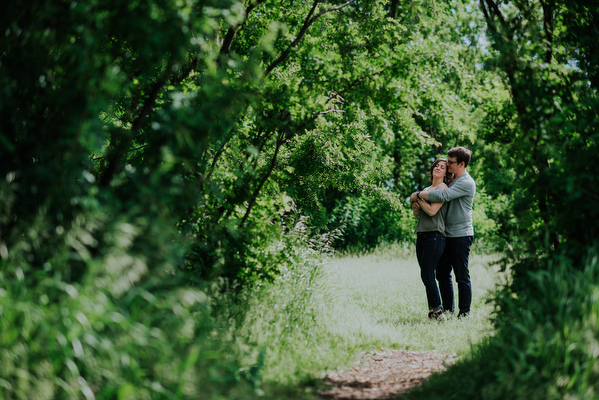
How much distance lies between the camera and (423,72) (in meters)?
5.87

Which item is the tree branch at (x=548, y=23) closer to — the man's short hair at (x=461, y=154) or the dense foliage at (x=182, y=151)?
the dense foliage at (x=182, y=151)

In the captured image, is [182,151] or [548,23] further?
[548,23]

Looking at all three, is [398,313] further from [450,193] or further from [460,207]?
[450,193]

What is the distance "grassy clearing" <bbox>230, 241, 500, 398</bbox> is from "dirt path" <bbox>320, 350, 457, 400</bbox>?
134 mm

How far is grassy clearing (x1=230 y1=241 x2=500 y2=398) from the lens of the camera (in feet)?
13.6

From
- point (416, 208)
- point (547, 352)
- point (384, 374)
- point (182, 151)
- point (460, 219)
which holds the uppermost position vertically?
point (416, 208)

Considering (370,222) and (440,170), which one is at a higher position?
(370,222)

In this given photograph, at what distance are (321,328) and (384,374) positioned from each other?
39.3 inches

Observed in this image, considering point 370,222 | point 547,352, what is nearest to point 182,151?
point 547,352

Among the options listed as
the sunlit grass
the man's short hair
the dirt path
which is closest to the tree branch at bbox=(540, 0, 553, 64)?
the man's short hair

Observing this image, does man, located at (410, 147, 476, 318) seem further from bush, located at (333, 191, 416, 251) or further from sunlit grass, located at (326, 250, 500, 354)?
bush, located at (333, 191, 416, 251)

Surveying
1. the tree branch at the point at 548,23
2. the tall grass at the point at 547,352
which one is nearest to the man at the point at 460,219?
the tree branch at the point at 548,23

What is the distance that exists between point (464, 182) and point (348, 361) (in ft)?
10.0

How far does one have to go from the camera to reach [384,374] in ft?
15.0
